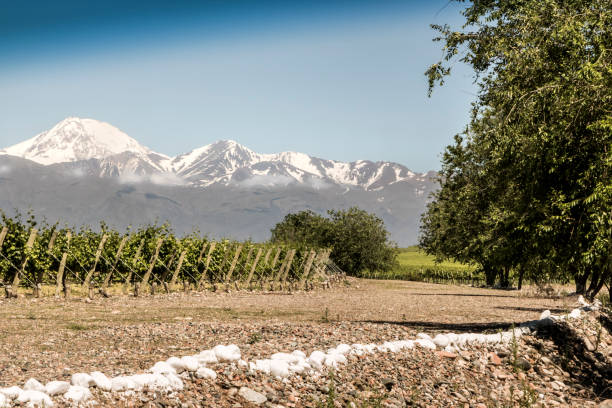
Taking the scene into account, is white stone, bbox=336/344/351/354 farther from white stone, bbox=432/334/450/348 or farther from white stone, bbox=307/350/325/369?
white stone, bbox=432/334/450/348

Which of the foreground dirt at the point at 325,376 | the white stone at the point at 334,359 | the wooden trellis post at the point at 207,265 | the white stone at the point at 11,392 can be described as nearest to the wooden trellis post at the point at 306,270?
the wooden trellis post at the point at 207,265

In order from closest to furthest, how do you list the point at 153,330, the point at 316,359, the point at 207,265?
the point at 316,359 < the point at 153,330 < the point at 207,265

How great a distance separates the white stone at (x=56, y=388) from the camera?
6617 millimetres

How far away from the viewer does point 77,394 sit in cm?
668

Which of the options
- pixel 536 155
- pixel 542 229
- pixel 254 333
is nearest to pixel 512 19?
pixel 536 155

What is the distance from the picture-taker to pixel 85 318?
51.7 feet

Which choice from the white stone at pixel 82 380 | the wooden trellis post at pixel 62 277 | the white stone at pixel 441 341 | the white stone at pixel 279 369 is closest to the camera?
the white stone at pixel 82 380

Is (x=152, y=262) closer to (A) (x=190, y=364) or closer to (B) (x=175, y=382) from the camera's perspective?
(A) (x=190, y=364)

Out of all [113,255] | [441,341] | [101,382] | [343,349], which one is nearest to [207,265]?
[113,255]

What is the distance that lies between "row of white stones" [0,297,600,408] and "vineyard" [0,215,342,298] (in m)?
15.8

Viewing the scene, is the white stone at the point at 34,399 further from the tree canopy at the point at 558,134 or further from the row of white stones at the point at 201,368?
the tree canopy at the point at 558,134

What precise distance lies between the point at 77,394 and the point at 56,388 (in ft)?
0.80

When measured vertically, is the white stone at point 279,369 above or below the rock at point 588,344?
below

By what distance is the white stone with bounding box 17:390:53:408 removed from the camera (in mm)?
6371
